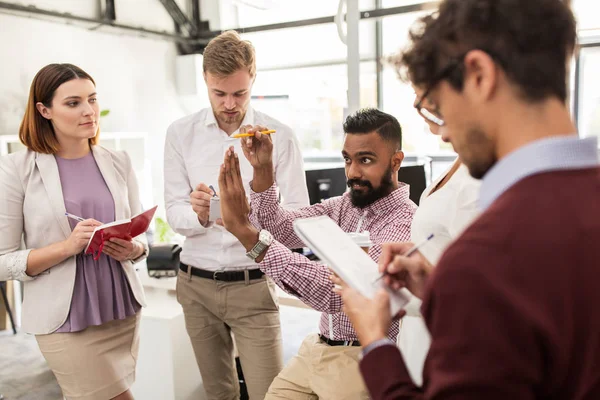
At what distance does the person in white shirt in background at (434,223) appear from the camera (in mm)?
1143

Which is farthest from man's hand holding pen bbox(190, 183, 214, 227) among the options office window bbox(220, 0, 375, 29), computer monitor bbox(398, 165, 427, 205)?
office window bbox(220, 0, 375, 29)

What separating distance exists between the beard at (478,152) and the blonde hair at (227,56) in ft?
4.65

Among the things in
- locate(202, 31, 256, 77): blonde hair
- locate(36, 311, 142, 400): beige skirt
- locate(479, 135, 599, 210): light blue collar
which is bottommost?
locate(36, 311, 142, 400): beige skirt

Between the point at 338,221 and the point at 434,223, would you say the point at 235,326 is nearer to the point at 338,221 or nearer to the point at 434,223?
the point at 338,221

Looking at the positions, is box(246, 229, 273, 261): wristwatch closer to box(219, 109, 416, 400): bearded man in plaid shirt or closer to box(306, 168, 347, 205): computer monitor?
box(219, 109, 416, 400): bearded man in plaid shirt

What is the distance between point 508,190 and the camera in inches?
26.3

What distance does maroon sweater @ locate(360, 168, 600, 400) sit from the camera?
0.60 meters

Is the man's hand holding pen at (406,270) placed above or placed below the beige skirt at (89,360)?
above

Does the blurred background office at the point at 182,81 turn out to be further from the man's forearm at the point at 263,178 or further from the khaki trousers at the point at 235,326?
the man's forearm at the point at 263,178

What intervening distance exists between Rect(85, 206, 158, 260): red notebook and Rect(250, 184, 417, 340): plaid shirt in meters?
0.41

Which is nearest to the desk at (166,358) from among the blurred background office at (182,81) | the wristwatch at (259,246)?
the blurred background office at (182,81)

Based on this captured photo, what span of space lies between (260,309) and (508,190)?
4.87 ft

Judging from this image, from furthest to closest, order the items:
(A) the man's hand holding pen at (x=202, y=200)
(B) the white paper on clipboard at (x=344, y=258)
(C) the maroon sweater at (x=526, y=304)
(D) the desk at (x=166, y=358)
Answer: (D) the desk at (x=166, y=358)
(A) the man's hand holding pen at (x=202, y=200)
(B) the white paper on clipboard at (x=344, y=258)
(C) the maroon sweater at (x=526, y=304)

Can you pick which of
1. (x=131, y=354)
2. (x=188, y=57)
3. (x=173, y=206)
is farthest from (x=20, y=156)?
(x=188, y=57)
